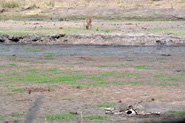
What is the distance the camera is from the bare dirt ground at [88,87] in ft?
26.2

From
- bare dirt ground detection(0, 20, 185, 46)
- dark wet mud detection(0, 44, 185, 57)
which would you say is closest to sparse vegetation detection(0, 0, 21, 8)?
bare dirt ground detection(0, 20, 185, 46)

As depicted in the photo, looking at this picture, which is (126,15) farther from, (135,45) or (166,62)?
(166,62)

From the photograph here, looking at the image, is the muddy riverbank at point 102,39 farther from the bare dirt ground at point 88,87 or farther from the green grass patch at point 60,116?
the green grass patch at point 60,116

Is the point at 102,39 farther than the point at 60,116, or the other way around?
the point at 102,39

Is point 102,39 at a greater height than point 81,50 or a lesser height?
greater

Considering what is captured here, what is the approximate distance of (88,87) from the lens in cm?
1023

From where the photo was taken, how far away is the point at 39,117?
25.0 feet

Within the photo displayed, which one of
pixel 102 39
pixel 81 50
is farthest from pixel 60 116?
pixel 102 39

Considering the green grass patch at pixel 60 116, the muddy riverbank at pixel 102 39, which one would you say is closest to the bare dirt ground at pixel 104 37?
the muddy riverbank at pixel 102 39

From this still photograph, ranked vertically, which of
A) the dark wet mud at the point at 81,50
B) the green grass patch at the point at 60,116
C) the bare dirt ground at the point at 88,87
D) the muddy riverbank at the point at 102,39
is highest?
the muddy riverbank at the point at 102,39

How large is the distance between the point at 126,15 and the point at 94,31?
10083mm

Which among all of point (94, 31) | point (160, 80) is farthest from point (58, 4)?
point (160, 80)

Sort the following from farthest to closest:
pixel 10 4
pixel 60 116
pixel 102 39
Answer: pixel 10 4
pixel 102 39
pixel 60 116

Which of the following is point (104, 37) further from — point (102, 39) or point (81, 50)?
point (81, 50)
